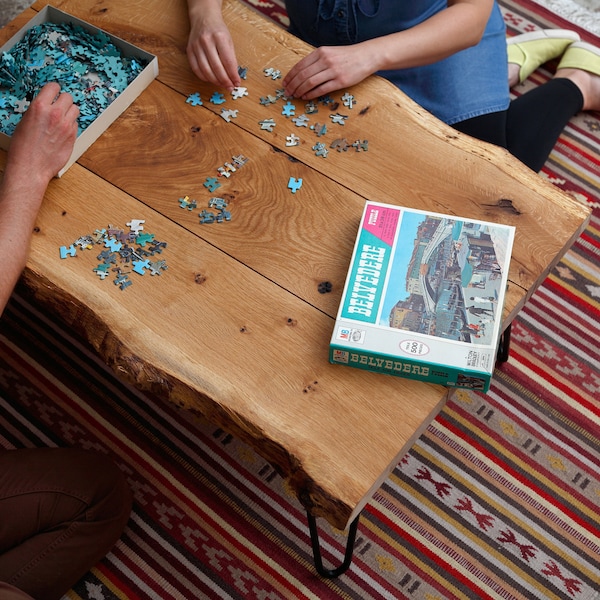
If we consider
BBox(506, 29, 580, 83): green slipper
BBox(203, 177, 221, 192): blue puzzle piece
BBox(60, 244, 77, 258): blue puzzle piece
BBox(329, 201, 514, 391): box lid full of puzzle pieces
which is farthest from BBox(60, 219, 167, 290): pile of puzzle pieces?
BBox(506, 29, 580, 83): green slipper

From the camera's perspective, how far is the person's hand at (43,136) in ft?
4.82

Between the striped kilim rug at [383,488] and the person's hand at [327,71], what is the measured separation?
94cm

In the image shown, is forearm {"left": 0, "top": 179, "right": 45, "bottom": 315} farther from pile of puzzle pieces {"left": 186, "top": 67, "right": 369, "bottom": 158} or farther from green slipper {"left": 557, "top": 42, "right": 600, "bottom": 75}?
green slipper {"left": 557, "top": 42, "right": 600, "bottom": 75}

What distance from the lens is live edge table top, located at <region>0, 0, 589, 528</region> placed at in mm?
1297

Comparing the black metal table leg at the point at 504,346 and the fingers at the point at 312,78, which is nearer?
the fingers at the point at 312,78

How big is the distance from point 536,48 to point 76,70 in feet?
5.62

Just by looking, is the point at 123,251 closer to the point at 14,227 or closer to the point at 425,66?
the point at 14,227

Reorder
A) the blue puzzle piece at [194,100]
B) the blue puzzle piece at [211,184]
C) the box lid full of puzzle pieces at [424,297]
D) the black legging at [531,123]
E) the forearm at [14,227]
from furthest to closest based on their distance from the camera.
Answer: the black legging at [531,123] < the blue puzzle piece at [194,100] < the blue puzzle piece at [211,184] < the forearm at [14,227] < the box lid full of puzzle pieces at [424,297]

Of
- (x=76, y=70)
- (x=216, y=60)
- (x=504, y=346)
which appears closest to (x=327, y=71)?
(x=216, y=60)

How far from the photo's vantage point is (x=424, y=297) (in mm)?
1353

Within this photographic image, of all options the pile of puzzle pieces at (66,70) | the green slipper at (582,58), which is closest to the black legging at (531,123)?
the green slipper at (582,58)

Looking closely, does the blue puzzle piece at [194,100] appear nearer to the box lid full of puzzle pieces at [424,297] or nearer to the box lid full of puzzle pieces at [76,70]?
the box lid full of puzzle pieces at [76,70]

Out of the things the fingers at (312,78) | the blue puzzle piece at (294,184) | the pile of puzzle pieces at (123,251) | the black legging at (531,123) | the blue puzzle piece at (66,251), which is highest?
the fingers at (312,78)

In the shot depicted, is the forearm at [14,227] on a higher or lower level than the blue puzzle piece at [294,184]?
lower
